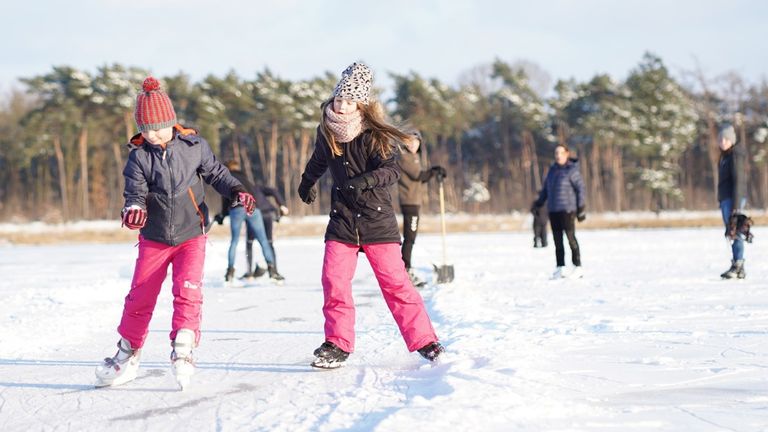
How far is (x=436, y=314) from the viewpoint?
703cm

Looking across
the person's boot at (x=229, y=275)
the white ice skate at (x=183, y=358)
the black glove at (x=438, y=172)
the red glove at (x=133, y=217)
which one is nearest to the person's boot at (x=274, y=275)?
the person's boot at (x=229, y=275)

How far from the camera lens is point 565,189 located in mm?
10461

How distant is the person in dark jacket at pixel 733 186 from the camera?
9.27m

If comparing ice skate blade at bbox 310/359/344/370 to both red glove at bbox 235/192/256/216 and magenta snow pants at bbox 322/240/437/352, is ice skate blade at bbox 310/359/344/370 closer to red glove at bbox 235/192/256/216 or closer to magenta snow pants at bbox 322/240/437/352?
magenta snow pants at bbox 322/240/437/352

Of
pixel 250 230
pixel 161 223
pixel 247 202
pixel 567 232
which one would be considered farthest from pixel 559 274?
pixel 161 223

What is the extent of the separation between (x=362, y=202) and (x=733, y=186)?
6.29 meters

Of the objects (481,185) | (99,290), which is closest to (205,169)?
(99,290)

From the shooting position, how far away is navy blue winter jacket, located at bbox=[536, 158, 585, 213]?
412 inches

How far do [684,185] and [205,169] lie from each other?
5963 centimetres

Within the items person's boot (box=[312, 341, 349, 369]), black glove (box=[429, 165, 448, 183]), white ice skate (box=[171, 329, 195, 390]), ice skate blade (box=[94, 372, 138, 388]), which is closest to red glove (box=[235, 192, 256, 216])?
white ice skate (box=[171, 329, 195, 390])

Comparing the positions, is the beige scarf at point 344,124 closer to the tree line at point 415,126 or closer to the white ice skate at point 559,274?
the white ice skate at point 559,274

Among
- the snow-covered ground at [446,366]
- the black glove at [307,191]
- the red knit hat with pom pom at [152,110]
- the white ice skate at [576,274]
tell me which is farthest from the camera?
the white ice skate at [576,274]

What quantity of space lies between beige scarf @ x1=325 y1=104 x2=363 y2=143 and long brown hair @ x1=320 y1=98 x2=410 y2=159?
0.02 m

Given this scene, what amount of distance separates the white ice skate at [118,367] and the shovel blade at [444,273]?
5855 millimetres
